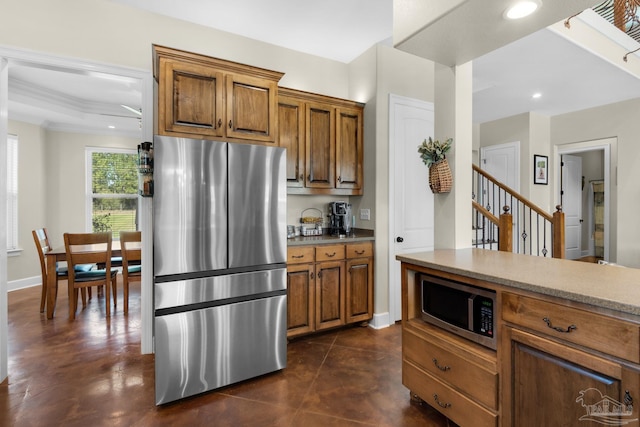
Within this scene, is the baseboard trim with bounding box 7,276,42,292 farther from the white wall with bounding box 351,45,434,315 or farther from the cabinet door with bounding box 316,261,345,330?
the white wall with bounding box 351,45,434,315

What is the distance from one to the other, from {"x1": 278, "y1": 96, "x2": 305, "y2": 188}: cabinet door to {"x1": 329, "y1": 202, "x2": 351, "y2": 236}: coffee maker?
0.57 m

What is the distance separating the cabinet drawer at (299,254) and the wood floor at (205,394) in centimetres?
81

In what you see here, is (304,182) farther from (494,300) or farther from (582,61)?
(582,61)

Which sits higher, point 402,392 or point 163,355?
point 163,355

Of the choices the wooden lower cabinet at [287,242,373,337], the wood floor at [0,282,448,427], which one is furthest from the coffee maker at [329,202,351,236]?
the wood floor at [0,282,448,427]

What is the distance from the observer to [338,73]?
375 cm

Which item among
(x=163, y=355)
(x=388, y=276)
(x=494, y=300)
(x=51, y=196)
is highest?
(x=51, y=196)

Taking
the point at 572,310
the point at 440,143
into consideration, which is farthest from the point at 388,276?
the point at 572,310

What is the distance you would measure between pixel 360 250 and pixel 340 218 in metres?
0.51

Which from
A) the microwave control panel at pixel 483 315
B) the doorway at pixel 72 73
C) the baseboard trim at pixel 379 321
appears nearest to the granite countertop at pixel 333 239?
the baseboard trim at pixel 379 321

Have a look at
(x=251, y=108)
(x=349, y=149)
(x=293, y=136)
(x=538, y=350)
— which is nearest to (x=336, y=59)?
(x=349, y=149)

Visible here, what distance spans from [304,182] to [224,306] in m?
1.50

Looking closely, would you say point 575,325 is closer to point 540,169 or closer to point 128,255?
point 128,255

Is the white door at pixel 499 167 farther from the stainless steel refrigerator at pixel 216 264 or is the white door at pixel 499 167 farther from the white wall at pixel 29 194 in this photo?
the white wall at pixel 29 194
